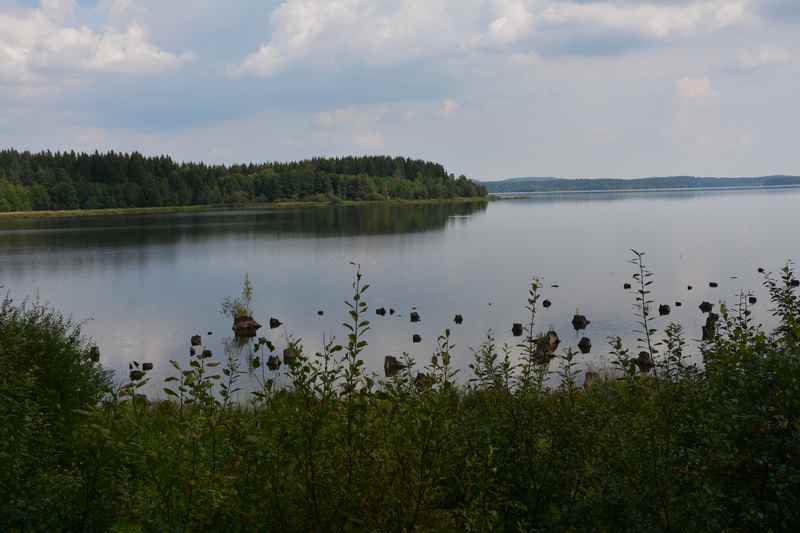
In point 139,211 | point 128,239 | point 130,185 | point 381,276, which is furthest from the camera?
point 130,185

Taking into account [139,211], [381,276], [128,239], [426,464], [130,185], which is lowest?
[381,276]

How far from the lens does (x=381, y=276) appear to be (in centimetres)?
4522

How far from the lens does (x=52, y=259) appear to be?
5731 centimetres

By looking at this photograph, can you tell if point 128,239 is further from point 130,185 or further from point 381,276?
point 130,185

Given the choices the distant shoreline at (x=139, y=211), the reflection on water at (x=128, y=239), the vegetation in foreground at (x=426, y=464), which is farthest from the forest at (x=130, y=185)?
the vegetation in foreground at (x=426, y=464)

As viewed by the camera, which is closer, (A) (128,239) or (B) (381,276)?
(B) (381,276)

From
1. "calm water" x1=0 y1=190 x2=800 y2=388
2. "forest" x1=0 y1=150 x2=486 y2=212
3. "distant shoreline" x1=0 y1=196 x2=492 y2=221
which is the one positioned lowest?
"calm water" x1=0 y1=190 x2=800 y2=388

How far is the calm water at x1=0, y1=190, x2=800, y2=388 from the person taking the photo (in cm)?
2881

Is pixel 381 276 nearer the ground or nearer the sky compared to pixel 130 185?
nearer the ground

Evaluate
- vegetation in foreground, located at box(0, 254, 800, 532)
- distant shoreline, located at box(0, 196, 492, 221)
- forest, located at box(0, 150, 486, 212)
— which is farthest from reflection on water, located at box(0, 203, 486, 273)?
forest, located at box(0, 150, 486, 212)

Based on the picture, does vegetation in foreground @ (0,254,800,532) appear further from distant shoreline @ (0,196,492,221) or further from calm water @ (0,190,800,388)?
distant shoreline @ (0,196,492,221)

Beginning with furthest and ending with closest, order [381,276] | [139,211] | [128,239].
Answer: [139,211]
[128,239]
[381,276]

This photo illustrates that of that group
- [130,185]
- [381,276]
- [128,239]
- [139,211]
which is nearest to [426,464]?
[381,276]

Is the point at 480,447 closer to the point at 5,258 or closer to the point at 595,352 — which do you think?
the point at 595,352
